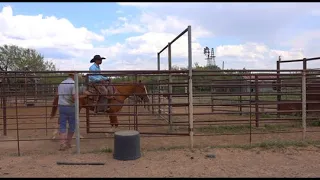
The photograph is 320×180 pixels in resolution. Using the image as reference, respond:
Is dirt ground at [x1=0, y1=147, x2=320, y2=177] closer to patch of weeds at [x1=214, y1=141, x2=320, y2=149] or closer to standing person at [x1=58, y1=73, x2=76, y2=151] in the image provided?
patch of weeds at [x1=214, y1=141, x2=320, y2=149]

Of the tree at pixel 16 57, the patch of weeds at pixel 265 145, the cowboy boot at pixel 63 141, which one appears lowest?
the patch of weeds at pixel 265 145

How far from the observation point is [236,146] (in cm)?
684

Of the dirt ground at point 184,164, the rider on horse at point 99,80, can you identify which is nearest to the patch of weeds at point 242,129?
the dirt ground at point 184,164

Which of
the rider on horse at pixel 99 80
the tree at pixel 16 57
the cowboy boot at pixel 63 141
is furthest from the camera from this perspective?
the tree at pixel 16 57

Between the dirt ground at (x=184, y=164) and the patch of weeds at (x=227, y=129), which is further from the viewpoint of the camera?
the patch of weeds at (x=227, y=129)

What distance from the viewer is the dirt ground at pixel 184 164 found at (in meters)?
5.04

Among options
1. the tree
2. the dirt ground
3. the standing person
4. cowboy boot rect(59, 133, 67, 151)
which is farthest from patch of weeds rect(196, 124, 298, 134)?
the tree

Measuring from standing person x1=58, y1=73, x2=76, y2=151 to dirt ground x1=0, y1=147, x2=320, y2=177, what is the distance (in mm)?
554

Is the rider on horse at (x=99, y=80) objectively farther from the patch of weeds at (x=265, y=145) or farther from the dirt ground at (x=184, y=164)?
the patch of weeds at (x=265, y=145)

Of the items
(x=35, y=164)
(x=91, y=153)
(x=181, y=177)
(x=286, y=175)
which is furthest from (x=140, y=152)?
(x=286, y=175)

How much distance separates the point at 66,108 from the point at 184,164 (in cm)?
292

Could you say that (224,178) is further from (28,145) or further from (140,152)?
(28,145)

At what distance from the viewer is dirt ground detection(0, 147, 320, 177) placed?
5.04 metres

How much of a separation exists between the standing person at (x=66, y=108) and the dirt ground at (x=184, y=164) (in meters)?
0.55
